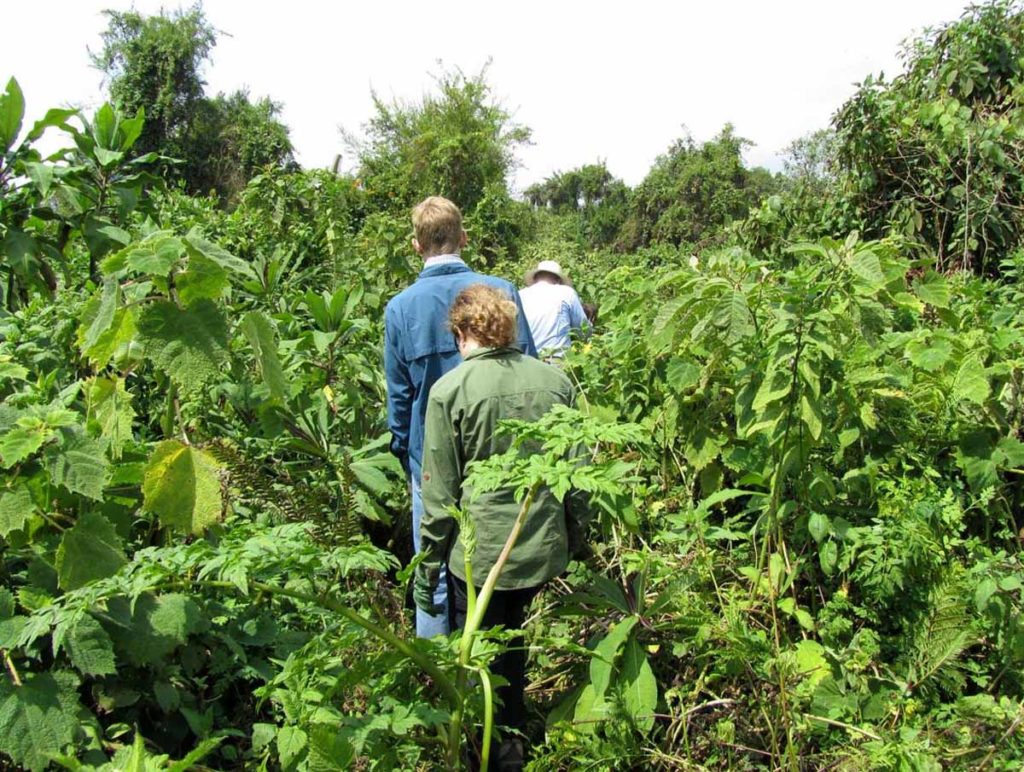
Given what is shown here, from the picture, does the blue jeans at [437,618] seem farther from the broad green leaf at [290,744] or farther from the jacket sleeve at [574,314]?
the jacket sleeve at [574,314]

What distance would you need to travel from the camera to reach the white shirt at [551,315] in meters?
4.51

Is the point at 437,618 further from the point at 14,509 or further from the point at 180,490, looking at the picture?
the point at 14,509

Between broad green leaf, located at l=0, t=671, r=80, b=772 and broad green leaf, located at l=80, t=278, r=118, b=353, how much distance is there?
0.70 metres

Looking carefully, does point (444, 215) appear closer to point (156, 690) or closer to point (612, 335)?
point (612, 335)

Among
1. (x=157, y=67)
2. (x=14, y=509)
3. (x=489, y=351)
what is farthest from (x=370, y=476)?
(x=157, y=67)

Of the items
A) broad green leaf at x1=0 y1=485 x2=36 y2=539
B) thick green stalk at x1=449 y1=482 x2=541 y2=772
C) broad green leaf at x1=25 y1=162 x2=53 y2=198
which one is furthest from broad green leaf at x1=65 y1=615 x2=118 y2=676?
broad green leaf at x1=25 y1=162 x2=53 y2=198

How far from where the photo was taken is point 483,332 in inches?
93.0

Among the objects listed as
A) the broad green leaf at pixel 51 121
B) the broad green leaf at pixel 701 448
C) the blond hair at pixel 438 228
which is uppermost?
the broad green leaf at pixel 51 121

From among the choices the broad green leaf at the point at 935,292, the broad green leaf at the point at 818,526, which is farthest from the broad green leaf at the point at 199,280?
the broad green leaf at the point at 935,292

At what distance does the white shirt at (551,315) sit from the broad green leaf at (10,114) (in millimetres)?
2714

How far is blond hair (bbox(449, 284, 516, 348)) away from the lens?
2350 mm

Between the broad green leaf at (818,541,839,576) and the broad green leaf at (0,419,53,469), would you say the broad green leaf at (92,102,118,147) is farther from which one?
the broad green leaf at (818,541,839,576)

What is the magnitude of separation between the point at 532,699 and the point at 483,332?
3.94ft

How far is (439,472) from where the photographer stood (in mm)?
2279
